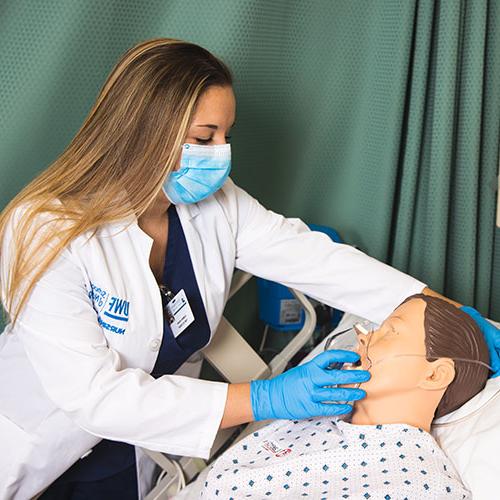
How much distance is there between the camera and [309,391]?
4.39 feet

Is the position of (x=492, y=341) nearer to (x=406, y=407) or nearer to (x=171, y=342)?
(x=406, y=407)

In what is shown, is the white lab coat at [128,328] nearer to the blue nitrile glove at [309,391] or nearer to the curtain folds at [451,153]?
the blue nitrile glove at [309,391]

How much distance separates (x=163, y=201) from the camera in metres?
1.63

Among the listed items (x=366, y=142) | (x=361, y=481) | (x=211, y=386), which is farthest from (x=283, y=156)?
(x=361, y=481)

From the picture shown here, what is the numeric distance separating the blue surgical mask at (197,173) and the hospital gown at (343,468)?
59 centimetres

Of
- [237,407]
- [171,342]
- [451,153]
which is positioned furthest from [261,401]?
[451,153]

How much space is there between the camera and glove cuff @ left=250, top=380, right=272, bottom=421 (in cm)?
138

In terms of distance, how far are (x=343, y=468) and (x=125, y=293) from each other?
23.7 inches

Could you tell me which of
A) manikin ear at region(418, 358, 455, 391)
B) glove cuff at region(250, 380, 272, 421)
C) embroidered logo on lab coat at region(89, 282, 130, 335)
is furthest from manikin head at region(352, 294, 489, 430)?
embroidered logo on lab coat at region(89, 282, 130, 335)

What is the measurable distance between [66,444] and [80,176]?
2.00 feet

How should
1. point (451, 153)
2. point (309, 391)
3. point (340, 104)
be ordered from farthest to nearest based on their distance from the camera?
point (340, 104)
point (451, 153)
point (309, 391)

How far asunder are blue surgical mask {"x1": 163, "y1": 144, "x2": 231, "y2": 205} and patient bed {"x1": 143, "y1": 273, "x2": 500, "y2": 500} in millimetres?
493

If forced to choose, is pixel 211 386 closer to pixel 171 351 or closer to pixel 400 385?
pixel 171 351

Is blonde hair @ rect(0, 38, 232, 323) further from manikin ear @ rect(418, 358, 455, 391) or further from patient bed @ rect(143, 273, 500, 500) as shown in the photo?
manikin ear @ rect(418, 358, 455, 391)
